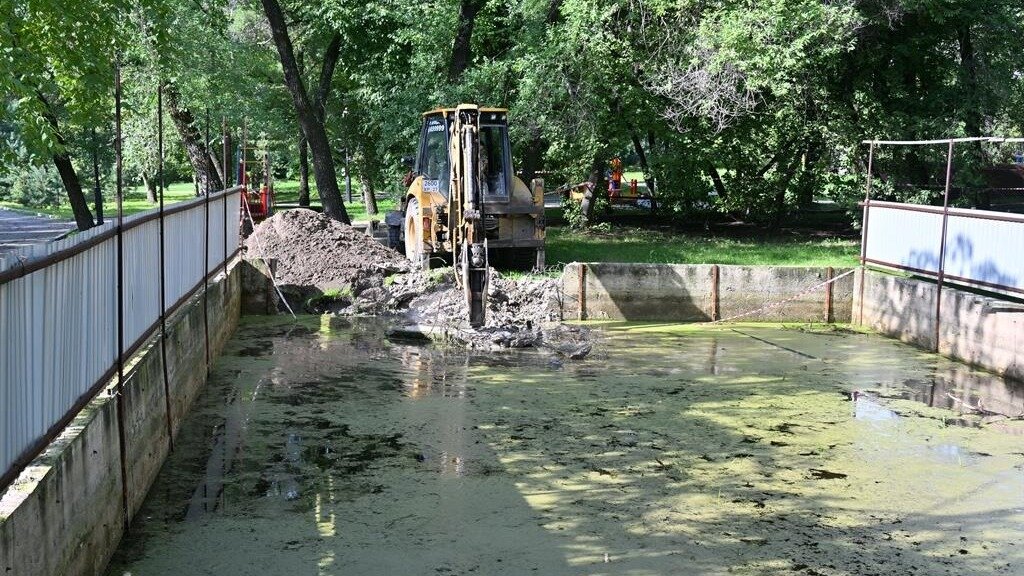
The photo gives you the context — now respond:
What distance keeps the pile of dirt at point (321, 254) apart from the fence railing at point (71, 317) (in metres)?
7.81

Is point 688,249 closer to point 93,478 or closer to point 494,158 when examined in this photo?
point 494,158

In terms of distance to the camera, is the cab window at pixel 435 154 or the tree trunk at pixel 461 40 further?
the tree trunk at pixel 461 40

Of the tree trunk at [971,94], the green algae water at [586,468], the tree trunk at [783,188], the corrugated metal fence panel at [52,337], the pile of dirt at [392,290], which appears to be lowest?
the green algae water at [586,468]

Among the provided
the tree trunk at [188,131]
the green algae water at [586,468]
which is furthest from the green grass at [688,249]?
the tree trunk at [188,131]

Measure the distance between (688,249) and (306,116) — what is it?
29.7ft

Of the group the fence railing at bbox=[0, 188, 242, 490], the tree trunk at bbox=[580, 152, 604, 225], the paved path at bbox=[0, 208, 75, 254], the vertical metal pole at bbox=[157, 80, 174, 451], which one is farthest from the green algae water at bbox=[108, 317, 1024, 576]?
the paved path at bbox=[0, 208, 75, 254]

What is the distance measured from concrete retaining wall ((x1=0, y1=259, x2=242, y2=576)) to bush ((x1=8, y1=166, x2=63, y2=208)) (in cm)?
3879

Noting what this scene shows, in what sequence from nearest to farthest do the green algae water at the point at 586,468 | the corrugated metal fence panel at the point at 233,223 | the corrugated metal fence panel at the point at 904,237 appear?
the green algae water at the point at 586,468, the corrugated metal fence panel at the point at 904,237, the corrugated metal fence panel at the point at 233,223

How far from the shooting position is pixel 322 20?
2556cm

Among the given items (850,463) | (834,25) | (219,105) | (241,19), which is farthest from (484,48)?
(850,463)

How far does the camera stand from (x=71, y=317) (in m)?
6.05

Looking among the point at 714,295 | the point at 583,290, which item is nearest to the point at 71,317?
the point at 583,290

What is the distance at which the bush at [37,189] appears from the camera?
44875 mm

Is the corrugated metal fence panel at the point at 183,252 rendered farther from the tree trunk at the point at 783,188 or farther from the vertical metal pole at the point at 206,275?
the tree trunk at the point at 783,188
